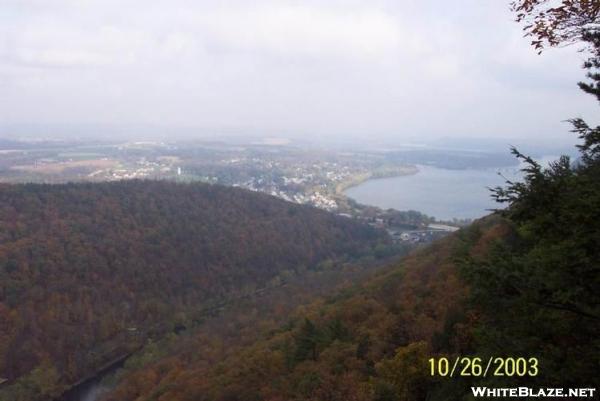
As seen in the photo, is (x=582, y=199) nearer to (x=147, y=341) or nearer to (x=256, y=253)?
(x=147, y=341)

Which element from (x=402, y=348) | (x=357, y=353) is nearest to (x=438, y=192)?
(x=357, y=353)

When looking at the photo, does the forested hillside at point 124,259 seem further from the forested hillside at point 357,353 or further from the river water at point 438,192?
the river water at point 438,192

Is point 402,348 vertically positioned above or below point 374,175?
above

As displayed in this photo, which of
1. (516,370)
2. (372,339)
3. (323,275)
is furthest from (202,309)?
(516,370)

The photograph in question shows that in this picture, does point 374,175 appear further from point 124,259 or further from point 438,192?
point 124,259

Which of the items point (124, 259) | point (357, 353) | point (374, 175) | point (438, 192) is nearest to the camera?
point (357, 353)

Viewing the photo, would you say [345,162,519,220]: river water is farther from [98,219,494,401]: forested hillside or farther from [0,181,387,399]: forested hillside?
[98,219,494,401]: forested hillside

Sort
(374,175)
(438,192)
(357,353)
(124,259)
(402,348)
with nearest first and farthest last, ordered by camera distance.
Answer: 1. (402,348)
2. (357,353)
3. (124,259)
4. (438,192)
5. (374,175)

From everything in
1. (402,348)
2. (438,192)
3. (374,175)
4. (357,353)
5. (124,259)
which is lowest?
(124,259)
